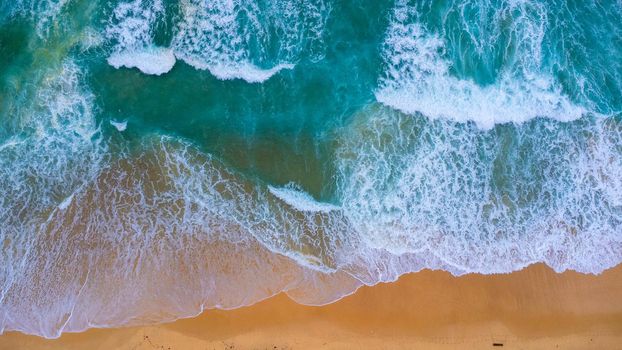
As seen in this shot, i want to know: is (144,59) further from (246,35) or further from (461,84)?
(461,84)

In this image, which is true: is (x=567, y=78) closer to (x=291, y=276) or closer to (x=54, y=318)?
(x=291, y=276)

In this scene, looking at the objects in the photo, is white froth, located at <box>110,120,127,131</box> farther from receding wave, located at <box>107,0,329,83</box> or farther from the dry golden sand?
the dry golden sand

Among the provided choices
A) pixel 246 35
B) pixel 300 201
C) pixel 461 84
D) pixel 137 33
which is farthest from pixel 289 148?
pixel 137 33

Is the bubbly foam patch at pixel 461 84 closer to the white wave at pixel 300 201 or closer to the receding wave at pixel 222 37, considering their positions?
the receding wave at pixel 222 37

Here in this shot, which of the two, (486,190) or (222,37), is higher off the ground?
(222,37)

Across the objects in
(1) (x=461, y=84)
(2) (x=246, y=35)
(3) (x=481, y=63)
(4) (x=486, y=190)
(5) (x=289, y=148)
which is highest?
(2) (x=246, y=35)

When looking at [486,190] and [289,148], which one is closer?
[486,190]
